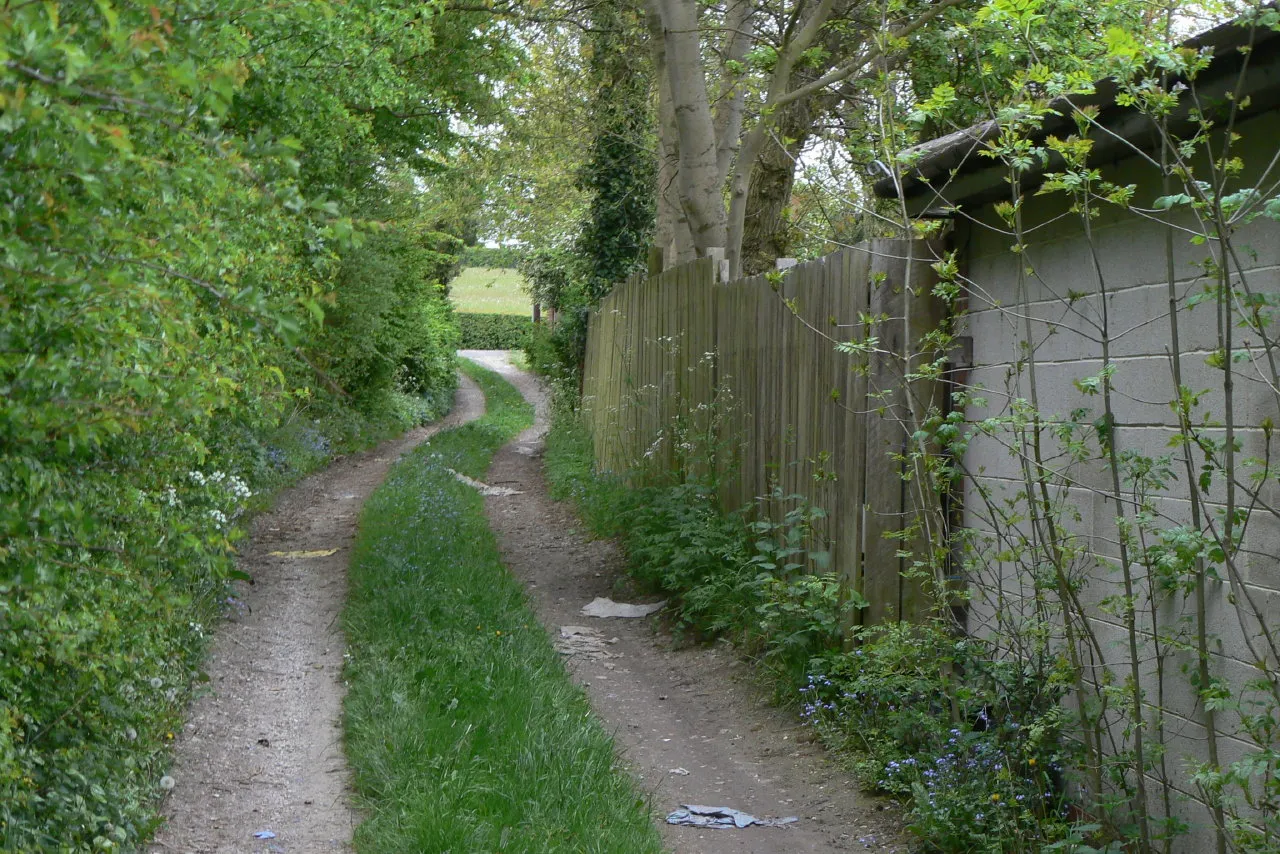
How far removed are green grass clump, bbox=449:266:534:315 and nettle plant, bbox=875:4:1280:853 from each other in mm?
69844

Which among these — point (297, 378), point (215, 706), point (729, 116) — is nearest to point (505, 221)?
point (297, 378)

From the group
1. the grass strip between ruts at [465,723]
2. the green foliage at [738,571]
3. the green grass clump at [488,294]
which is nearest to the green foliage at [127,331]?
the grass strip between ruts at [465,723]

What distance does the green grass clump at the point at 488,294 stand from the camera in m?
77.1

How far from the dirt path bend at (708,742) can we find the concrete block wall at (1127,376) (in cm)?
107

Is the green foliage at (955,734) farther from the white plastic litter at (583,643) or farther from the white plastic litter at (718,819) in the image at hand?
the white plastic litter at (583,643)

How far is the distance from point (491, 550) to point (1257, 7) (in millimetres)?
7674

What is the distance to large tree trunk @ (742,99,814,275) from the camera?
13250mm

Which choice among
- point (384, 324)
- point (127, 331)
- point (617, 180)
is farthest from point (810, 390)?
point (384, 324)

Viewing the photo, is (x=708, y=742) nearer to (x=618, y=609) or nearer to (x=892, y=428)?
(x=892, y=428)

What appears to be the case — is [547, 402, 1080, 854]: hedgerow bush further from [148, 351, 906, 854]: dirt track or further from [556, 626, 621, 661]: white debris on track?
[556, 626, 621, 661]: white debris on track

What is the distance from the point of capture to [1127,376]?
4.24 metres

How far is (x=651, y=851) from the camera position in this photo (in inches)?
175

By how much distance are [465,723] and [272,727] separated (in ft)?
4.04

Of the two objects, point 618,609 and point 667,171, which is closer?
point 618,609
